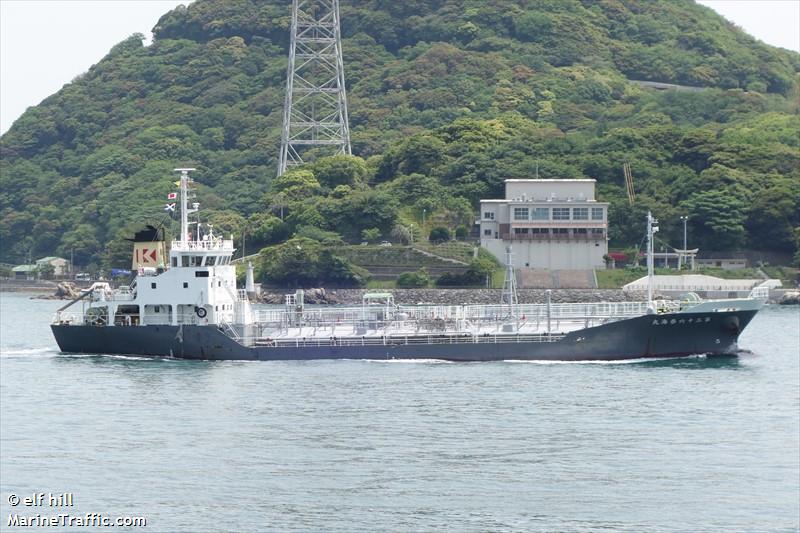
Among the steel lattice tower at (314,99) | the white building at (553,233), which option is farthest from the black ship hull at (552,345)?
the steel lattice tower at (314,99)

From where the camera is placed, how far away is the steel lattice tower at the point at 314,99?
129 m

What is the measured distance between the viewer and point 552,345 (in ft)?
194

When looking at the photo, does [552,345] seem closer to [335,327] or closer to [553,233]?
[335,327]

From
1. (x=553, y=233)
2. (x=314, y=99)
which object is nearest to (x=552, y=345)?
(x=553, y=233)

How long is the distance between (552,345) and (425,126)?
85.5 metres

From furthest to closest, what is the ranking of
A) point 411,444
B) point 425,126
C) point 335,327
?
point 425,126 → point 335,327 → point 411,444

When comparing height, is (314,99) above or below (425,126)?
above

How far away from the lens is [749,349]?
64.8m

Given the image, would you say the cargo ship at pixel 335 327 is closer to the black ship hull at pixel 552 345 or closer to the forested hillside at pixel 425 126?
the black ship hull at pixel 552 345

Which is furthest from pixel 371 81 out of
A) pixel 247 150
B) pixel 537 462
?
pixel 537 462

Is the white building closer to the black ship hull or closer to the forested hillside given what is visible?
the forested hillside

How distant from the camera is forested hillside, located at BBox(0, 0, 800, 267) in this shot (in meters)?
111

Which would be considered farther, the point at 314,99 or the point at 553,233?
the point at 314,99

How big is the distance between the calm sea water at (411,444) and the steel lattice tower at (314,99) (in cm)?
7121
